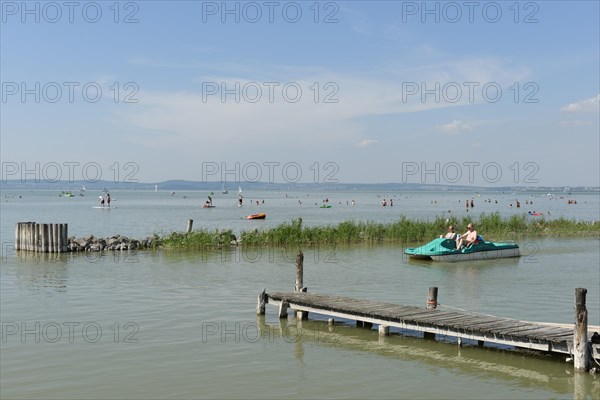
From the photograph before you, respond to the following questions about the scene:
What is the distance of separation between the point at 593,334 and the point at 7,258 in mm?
29987

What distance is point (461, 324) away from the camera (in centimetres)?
1647

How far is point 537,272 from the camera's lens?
32219 millimetres

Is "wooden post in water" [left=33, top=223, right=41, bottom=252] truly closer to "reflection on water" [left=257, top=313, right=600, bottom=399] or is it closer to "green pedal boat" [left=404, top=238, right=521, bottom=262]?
"green pedal boat" [left=404, top=238, right=521, bottom=262]

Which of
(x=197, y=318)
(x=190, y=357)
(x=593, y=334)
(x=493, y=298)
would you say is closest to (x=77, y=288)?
(x=197, y=318)

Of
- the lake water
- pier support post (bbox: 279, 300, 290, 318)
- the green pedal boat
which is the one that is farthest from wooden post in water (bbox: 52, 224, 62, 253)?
pier support post (bbox: 279, 300, 290, 318)

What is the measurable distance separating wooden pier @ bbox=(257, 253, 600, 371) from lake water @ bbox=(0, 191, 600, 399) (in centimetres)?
47

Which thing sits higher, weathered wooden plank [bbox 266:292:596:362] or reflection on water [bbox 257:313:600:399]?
weathered wooden plank [bbox 266:292:596:362]

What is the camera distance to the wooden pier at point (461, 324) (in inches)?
571

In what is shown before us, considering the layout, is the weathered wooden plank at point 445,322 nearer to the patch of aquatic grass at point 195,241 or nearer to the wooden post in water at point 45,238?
the patch of aquatic grass at point 195,241

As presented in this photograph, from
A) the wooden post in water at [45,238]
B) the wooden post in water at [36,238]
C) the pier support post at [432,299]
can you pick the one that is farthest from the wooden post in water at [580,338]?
the wooden post in water at [36,238]

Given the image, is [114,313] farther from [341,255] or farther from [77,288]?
[341,255]

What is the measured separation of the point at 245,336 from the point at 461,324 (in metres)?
5.72

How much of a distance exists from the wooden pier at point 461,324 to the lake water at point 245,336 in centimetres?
47

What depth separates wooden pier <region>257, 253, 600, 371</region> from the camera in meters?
14.5
